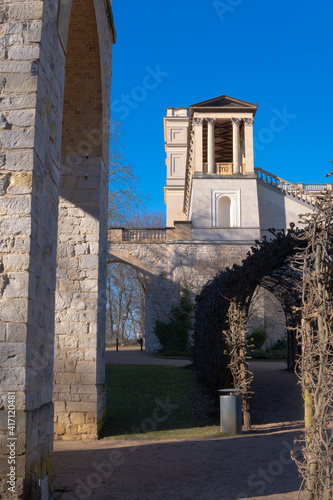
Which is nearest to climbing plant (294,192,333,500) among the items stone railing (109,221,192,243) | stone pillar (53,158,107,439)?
stone pillar (53,158,107,439)

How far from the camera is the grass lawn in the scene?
7594mm

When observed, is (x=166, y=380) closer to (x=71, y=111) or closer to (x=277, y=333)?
(x=71, y=111)

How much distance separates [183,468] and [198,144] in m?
21.3

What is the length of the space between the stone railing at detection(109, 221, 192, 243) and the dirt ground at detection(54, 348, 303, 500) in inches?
604

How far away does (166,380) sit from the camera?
1141cm

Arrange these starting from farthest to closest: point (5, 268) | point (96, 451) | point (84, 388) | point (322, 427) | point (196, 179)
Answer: point (196, 179) → point (84, 388) → point (96, 451) → point (5, 268) → point (322, 427)

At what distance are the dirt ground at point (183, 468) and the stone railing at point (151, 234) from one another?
15.3 meters

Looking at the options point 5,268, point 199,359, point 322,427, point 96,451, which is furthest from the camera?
point 199,359

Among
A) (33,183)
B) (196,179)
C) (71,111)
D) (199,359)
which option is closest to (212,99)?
(196,179)

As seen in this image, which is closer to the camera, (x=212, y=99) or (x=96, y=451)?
(x=96, y=451)

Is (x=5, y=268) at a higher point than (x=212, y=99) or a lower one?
lower

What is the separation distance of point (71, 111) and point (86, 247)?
2.28 m

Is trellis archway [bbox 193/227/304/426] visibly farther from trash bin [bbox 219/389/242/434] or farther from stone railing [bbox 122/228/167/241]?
stone railing [bbox 122/228/167/241]

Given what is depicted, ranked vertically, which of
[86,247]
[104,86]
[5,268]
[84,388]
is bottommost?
[84,388]
